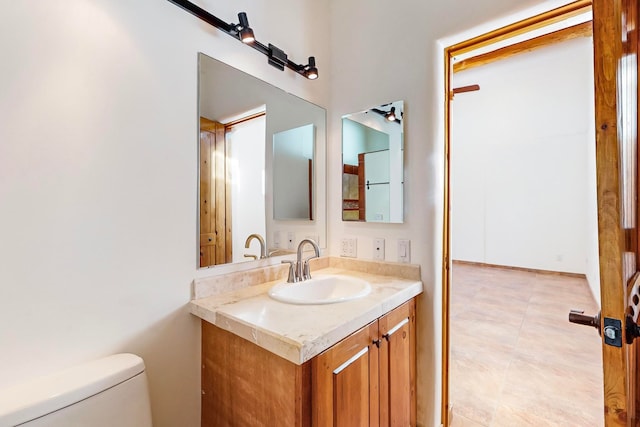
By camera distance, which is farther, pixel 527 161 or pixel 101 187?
pixel 527 161

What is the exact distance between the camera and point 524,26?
4.33 ft

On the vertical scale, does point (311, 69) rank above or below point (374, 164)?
above

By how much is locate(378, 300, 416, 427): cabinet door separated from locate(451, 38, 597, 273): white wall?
415 cm

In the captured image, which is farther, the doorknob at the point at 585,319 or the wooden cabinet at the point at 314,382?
the wooden cabinet at the point at 314,382

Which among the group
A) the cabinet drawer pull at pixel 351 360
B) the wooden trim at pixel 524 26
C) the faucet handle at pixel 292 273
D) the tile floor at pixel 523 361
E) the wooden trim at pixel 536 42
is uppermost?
the wooden trim at pixel 536 42

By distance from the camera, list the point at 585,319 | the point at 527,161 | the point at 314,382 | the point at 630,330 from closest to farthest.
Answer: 1. the point at 630,330
2. the point at 585,319
3. the point at 314,382
4. the point at 527,161

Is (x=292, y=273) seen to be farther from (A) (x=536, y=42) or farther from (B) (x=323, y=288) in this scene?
(A) (x=536, y=42)

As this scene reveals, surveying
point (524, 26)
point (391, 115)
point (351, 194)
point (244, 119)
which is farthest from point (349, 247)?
point (524, 26)

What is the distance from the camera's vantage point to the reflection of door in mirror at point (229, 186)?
1.23 meters

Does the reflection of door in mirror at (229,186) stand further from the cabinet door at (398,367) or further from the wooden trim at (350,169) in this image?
the cabinet door at (398,367)

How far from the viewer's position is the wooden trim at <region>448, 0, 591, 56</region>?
1.20 meters

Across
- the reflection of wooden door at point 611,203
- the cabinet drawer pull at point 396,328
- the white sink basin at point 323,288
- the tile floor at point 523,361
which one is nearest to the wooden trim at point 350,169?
the white sink basin at point 323,288

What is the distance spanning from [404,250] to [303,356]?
934 millimetres

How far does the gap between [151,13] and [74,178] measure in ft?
2.26
